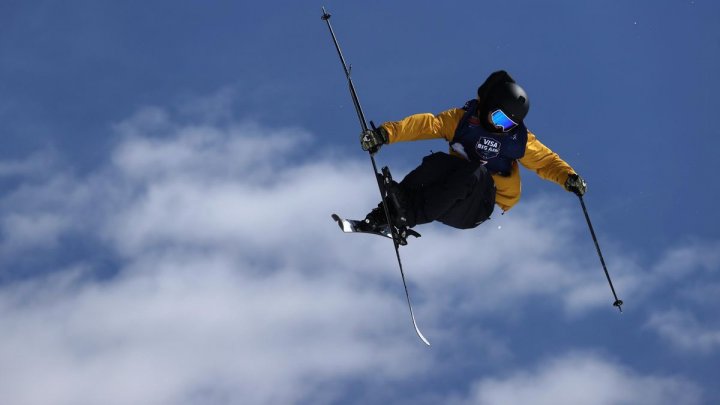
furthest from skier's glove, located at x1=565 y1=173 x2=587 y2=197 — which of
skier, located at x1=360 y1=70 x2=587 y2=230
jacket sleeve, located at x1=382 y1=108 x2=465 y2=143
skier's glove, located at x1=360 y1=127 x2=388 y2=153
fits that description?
skier's glove, located at x1=360 y1=127 x2=388 y2=153

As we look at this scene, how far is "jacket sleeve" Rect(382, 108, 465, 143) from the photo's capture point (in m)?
14.4

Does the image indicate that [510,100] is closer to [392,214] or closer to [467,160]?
[467,160]

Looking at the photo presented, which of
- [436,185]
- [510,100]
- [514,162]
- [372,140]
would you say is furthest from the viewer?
[514,162]

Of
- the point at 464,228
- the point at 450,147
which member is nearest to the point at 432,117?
Result: the point at 450,147

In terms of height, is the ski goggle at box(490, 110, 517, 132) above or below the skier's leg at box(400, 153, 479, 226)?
above

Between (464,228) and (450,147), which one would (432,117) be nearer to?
(450,147)

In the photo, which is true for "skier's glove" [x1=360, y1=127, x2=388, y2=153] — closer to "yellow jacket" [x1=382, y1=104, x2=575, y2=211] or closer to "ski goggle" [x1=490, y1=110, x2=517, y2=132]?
"yellow jacket" [x1=382, y1=104, x2=575, y2=211]

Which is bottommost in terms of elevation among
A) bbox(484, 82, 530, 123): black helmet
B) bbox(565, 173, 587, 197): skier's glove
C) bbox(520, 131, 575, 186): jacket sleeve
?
bbox(565, 173, 587, 197): skier's glove

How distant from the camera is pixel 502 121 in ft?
47.9

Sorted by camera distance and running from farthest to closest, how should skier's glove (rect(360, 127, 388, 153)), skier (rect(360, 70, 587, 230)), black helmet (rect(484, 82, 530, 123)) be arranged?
skier (rect(360, 70, 587, 230))
black helmet (rect(484, 82, 530, 123))
skier's glove (rect(360, 127, 388, 153))

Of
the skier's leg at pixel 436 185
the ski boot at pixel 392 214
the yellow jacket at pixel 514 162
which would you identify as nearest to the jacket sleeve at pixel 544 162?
the yellow jacket at pixel 514 162

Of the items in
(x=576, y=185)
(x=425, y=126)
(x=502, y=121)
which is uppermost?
(x=425, y=126)

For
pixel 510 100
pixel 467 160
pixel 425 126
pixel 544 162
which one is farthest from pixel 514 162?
pixel 425 126

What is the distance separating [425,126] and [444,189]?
0.86m
